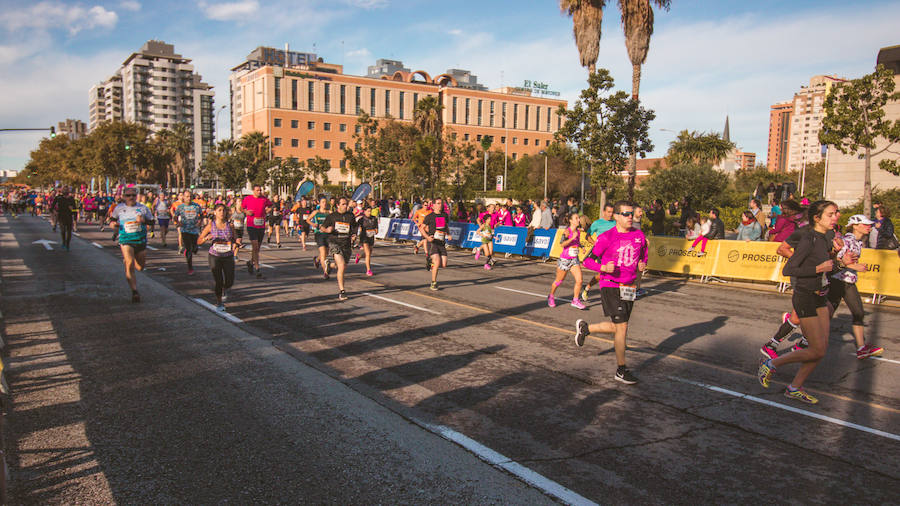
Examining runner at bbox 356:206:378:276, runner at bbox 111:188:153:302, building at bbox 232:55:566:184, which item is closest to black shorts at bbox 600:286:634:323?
runner at bbox 111:188:153:302

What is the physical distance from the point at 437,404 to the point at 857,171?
66450 mm

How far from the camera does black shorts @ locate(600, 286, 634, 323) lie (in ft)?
21.2

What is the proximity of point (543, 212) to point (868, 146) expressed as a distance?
43.1ft

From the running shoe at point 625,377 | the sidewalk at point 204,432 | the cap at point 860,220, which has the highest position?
the cap at point 860,220

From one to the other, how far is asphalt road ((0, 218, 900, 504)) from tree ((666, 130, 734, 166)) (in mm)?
64301

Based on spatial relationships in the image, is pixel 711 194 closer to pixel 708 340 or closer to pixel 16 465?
pixel 708 340

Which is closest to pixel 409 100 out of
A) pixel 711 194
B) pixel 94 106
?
pixel 711 194

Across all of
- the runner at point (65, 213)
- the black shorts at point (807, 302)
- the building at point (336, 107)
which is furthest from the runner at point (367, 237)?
the building at point (336, 107)

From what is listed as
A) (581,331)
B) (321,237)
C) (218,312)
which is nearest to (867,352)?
(581,331)

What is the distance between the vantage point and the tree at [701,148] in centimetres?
6956

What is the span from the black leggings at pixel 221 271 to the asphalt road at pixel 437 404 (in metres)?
0.49

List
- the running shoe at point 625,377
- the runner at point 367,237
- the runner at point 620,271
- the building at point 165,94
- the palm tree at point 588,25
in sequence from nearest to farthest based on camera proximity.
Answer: the running shoe at point 625,377 → the runner at point 620,271 → the runner at point 367,237 → the palm tree at point 588,25 → the building at point 165,94

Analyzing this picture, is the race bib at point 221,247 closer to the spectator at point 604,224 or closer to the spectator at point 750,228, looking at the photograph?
the spectator at point 604,224

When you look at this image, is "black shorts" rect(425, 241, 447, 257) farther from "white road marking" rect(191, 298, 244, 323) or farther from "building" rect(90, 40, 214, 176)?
"building" rect(90, 40, 214, 176)
